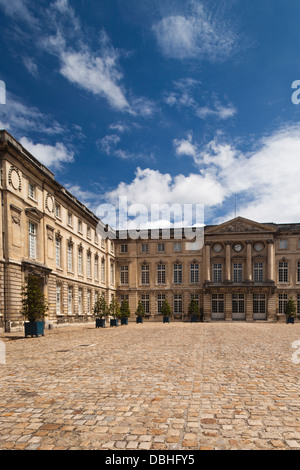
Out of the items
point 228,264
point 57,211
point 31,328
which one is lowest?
point 31,328

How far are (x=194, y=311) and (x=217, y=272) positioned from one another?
247 inches

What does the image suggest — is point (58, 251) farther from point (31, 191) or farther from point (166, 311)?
point (166, 311)

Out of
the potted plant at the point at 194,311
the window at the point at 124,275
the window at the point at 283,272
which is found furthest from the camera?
the window at the point at 124,275

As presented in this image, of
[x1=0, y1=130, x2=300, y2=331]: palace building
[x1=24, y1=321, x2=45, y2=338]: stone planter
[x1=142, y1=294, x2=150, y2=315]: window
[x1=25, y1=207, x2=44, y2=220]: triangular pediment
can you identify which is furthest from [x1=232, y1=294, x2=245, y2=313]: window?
[x1=24, y1=321, x2=45, y2=338]: stone planter

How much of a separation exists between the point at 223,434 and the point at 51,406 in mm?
2771

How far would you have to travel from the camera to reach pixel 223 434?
432 centimetres

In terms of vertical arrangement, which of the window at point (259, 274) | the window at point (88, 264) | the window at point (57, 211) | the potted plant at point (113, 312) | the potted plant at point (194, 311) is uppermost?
the window at point (57, 211)

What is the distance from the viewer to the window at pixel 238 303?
46312 mm

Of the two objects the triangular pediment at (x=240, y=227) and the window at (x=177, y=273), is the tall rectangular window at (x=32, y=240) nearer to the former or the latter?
the window at (x=177, y=273)

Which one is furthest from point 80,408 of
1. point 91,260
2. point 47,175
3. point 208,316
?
point 208,316

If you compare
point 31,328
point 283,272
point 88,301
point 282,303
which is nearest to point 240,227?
point 283,272

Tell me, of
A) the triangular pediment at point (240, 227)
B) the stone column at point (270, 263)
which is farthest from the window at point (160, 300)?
the stone column at point (270, 263)

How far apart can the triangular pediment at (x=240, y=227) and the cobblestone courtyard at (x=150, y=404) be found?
38159mm

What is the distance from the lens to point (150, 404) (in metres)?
5.63
